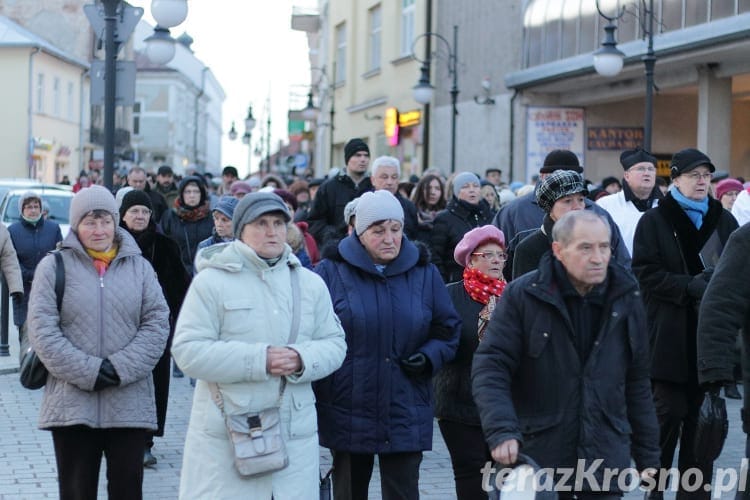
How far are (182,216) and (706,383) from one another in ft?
22.8

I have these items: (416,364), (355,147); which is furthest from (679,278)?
(355,147)

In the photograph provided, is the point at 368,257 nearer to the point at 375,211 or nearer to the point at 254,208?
the point at 375,211

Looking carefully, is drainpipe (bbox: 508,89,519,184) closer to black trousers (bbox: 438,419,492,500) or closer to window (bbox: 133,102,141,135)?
black trousers (bbox: 438,419,492,500)

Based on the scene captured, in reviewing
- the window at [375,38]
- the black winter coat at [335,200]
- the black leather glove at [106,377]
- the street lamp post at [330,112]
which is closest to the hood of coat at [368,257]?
the black leather glove at [106,377]

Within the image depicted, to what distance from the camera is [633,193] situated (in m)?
9.20

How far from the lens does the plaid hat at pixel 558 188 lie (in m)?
6.65

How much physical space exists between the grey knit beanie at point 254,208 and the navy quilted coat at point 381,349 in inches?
33.7

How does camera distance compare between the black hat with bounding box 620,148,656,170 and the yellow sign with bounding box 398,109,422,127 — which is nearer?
the black hat with bounding box 620,148,656,170

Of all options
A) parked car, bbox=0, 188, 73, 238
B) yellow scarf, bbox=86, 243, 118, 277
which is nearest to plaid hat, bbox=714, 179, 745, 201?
yellow scarf, bbox=86, 243, 118, 277

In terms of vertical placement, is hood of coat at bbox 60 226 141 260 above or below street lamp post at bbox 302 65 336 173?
below

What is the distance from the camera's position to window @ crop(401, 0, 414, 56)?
33812mm

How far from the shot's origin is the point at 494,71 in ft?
93.5

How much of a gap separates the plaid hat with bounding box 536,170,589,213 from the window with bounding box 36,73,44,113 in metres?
50.7

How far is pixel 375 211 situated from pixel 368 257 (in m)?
0.23
